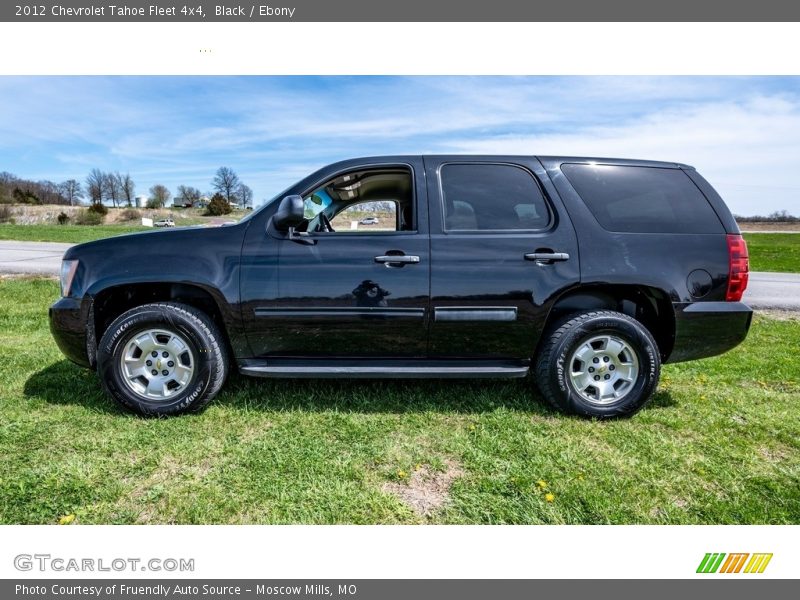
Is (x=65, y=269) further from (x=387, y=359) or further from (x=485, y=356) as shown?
(x=485, y=356)

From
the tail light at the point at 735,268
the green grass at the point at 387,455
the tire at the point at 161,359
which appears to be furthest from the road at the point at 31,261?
the tail light at the point at 735,268

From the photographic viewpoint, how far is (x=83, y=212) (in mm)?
40625

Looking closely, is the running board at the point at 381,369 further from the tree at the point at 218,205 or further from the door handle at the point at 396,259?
the tree at the point at 218,205

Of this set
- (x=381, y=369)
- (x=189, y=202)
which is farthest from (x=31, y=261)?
(x=189, y=202)

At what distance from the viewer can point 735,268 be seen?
3.28 m

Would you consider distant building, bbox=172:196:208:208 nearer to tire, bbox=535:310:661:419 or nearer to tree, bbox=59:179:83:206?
tree, bbox=59:179:83:206

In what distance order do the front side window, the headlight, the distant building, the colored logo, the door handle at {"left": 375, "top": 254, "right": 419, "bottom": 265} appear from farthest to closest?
the distant building < the front side window < the headlight < the door handle at {"left": 375, "top": 254, "right": 419, "bottom": 265} < the colored logo

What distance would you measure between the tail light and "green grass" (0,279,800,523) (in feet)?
3.01

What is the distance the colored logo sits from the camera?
2.10 metres

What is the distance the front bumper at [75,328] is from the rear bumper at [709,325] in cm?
423

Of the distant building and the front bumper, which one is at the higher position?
Answer: the distant building

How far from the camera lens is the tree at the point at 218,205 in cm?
4306

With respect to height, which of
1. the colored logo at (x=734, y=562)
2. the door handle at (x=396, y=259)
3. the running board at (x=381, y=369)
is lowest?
the colored logo at (x=734, y=562)

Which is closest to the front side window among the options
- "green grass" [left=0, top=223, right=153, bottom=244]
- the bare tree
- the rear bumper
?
the rear bumper
